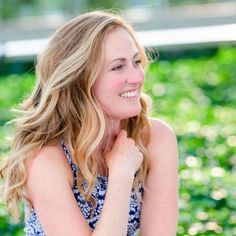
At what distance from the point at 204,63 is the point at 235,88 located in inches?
44.4

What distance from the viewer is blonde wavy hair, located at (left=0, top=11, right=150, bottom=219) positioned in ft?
12.2

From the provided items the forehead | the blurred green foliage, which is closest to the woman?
the forehead

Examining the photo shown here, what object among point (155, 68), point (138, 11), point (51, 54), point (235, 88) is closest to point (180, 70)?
point (155, 68)

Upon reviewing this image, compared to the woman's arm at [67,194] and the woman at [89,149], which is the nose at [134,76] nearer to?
the woman at [89,149]

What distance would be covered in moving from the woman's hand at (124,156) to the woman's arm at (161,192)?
111 mm

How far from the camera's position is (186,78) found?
782 cm

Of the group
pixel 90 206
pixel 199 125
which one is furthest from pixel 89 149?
pixel 199 125

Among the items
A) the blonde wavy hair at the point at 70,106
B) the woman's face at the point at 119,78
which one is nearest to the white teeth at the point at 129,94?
the woman's face at the point at 119,78

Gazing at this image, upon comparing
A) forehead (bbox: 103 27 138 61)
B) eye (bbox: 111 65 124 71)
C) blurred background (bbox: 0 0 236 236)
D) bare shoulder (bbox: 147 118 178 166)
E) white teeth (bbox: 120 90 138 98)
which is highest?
blurred background (bbox: 0 0 236 236)

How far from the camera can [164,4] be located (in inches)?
429

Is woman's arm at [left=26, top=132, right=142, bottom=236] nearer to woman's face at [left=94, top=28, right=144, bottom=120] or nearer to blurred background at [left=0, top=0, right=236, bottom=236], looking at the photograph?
woman's face at [left=94, top=28, right=144, bottom=120]

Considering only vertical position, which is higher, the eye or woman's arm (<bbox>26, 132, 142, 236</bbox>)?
the eye

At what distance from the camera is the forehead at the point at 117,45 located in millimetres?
3734

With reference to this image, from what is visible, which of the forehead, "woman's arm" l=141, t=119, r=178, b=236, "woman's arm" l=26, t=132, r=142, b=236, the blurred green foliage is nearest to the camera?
"woman's arm" l=26, t=132, r=142, b=236
